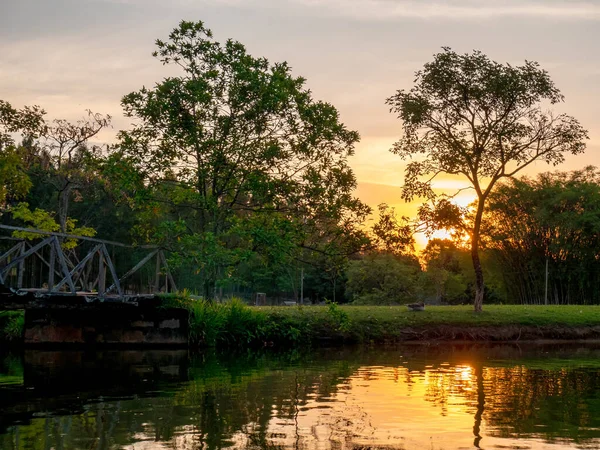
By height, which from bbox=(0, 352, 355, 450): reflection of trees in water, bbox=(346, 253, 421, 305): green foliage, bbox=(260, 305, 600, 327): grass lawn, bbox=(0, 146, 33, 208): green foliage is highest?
bbox=(0, 146, 33, 208): green foliage

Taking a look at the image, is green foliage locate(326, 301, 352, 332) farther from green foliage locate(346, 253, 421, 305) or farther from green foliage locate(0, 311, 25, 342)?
green foliage locate(346, 253, 421, 305)

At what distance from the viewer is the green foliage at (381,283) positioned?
81375 millimetres

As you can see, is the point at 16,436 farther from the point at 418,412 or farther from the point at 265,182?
the point at 265,182

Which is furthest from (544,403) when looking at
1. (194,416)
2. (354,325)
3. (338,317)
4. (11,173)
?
(11,173)

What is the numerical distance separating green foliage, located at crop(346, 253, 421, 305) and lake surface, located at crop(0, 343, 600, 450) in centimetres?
4910

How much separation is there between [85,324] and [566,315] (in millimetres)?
25604

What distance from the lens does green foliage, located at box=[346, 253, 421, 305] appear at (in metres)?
81.4

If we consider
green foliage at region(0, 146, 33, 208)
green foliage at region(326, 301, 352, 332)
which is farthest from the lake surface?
green foliage at region(0, 146, 33, 208)

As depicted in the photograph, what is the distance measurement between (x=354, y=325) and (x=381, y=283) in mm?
44423

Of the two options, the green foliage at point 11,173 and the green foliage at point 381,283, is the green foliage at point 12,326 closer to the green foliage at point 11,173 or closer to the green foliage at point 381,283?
the green foliage at point 11,173

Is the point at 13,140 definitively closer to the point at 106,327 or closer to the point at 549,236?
the point at 106,327

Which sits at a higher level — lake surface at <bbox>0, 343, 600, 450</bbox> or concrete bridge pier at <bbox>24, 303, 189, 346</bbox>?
concrete bridge pier at <bbox>24, 303, 189, 346</bbox>

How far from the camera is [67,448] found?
44.8ft

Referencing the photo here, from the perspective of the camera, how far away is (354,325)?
130 ft
